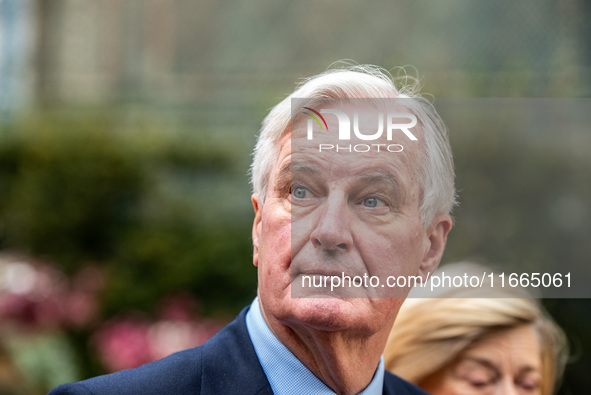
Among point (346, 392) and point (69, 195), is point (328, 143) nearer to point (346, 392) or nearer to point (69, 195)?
point (346, 392)

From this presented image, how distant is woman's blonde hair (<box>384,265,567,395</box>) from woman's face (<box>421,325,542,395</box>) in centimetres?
3

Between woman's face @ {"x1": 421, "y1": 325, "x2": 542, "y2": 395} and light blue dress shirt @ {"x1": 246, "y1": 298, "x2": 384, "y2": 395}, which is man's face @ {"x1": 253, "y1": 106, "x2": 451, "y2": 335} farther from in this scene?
woman's face @ {"x1": 421, "y1": 325, "x2": 542, "y2": 395}

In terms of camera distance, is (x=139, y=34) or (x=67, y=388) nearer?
(x=67, y=388)

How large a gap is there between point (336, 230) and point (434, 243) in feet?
0.98

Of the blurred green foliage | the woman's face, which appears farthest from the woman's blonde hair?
the blurred green foliage

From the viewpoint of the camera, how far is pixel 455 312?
2.25m

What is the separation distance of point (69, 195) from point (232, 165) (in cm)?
161

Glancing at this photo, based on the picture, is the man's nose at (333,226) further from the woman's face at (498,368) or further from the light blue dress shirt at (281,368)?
the woman's face at (498,368)

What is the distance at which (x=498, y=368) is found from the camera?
2.02 m

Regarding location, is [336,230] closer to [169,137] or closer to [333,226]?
[333,226]

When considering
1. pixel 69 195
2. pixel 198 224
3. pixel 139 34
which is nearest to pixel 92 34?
pixel 139 34

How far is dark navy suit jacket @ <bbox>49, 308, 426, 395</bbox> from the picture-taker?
142cm

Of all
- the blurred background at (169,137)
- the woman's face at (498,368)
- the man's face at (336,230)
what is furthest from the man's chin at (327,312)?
the blurred background at (169,137)

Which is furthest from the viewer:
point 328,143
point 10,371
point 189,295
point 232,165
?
point 232,165
